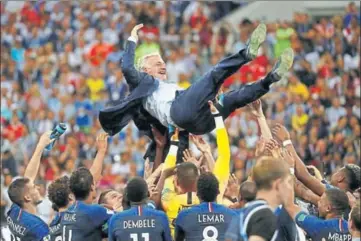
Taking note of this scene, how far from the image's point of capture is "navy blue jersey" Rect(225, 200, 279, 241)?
9250mm

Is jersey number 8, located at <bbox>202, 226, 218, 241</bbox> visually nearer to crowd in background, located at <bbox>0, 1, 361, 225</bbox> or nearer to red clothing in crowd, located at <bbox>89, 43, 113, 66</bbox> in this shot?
Answer: crowd in background, located at <bbox>0, 1, 361, 225</bbox>

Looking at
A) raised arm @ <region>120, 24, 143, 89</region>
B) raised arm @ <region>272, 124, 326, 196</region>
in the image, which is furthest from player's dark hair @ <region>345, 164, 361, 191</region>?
raised arm @ <region>120, 24, 143, 89</region>

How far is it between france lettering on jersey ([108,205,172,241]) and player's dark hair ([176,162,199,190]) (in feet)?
1.54

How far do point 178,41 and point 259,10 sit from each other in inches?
79.8

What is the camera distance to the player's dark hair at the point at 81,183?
1131cm

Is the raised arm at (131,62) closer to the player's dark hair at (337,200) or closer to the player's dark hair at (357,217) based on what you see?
the player's dark hair at (337,200)

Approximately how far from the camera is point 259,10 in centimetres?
2917

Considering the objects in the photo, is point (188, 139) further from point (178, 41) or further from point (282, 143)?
point (178, 41)

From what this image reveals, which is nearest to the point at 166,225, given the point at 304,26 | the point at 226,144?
the point at 226,144

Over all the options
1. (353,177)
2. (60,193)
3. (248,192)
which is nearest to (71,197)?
(60,193)

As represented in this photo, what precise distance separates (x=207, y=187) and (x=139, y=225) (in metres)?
0.66

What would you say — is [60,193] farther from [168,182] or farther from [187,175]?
[168,182]

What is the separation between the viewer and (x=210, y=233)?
36.2ft

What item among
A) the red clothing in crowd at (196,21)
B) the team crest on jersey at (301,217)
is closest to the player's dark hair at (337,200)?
the team crest on jersey at (301,217)
